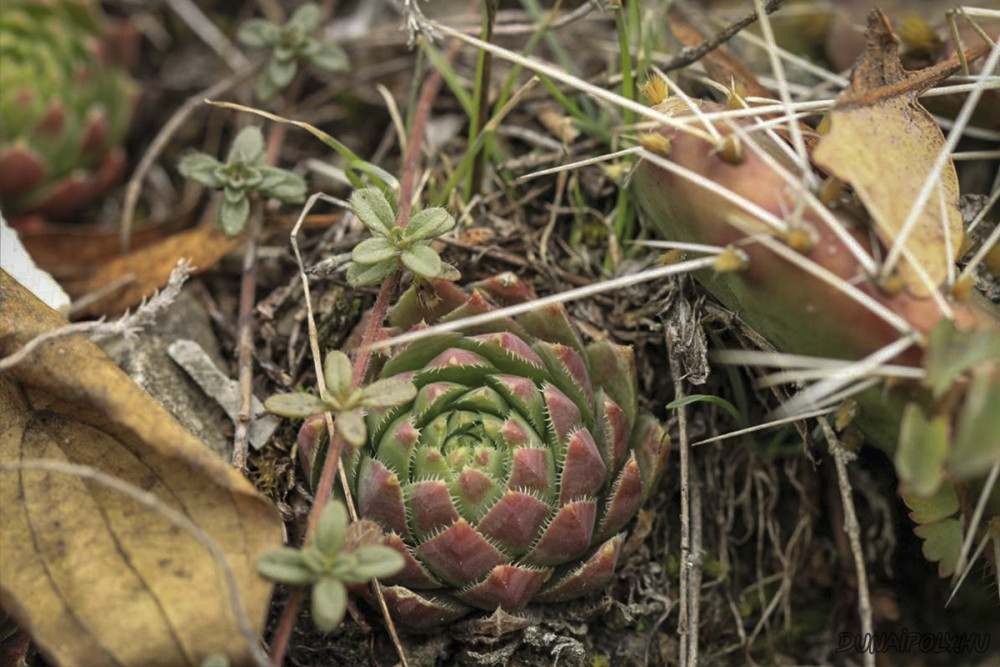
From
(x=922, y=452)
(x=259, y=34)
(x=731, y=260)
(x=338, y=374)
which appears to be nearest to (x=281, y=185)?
(x=259, y=34)

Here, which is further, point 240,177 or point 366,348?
point 240,177

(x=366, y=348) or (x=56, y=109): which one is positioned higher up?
(x=56, y=109)

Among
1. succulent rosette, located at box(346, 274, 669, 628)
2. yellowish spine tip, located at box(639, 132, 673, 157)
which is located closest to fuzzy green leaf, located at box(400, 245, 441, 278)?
succulent rosette, located at box(346, 274, 669, 628)

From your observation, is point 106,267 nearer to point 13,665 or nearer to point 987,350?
point 13,665

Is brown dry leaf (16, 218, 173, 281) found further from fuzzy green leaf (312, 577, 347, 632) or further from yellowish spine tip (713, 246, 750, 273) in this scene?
yellowish spine tip (713, 246, 750, 273)

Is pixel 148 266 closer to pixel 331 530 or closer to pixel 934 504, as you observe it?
pixel 331 530

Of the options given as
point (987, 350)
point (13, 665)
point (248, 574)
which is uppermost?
point (987, 350)

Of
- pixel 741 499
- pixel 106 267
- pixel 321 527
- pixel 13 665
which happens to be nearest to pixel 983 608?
pixel 741 499
